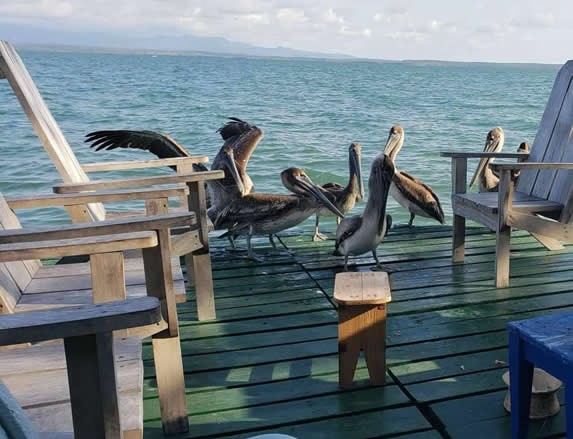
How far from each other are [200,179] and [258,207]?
1505 mm

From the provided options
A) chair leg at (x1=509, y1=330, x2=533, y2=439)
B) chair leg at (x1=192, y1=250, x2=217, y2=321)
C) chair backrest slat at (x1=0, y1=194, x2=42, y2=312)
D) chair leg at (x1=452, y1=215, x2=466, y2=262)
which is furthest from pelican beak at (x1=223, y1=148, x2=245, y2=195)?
chair leg at (x1=509, y1=330, x2=533, y2=439)

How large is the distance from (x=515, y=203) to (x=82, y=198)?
2.72 meters

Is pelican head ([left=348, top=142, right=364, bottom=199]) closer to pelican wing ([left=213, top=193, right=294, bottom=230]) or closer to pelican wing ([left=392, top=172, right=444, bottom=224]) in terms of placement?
pelican wing ([left=392, top=172, right=444, bottom=224])

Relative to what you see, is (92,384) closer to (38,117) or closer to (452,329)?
(452,329)

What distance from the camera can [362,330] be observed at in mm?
2891

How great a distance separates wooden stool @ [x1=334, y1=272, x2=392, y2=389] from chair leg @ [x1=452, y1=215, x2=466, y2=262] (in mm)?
1950

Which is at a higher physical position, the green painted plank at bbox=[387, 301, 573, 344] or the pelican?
the pelican

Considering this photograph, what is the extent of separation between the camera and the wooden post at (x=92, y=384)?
155 cm

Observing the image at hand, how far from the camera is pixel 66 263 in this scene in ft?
10.8

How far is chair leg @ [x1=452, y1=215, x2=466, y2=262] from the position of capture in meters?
4.73

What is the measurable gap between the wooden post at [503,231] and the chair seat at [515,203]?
86 mm

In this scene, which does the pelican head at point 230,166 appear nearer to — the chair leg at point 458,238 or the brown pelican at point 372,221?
the brown pelican at point 372,221

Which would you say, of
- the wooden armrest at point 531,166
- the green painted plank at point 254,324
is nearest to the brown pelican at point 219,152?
the green painted plank at point 254,324

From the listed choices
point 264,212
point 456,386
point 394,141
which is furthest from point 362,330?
point 394,141
